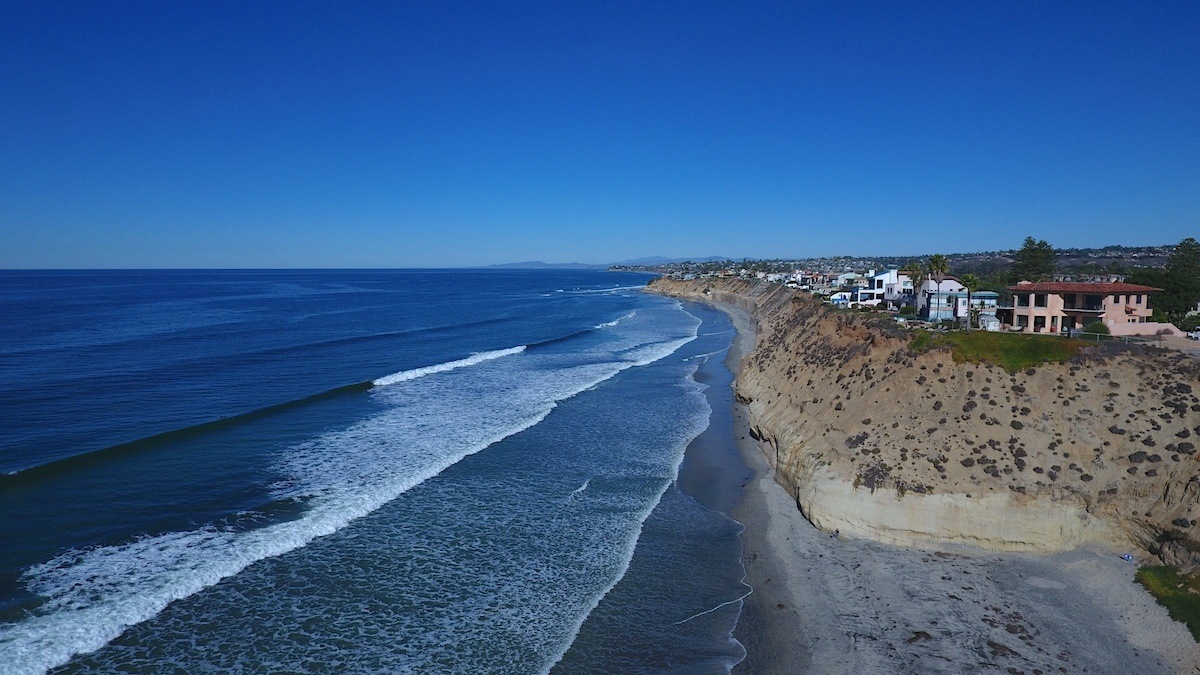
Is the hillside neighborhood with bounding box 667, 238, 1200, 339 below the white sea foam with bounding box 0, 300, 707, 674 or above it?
above

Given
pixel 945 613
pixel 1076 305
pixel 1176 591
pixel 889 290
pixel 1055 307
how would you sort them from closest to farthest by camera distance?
pixel 945 613, pixel 1176 591, pixel 1076 305, pixel 1055 307, pixel 889 290

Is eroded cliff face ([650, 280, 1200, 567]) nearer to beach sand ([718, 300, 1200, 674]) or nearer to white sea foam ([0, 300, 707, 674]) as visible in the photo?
beach sand ([718, 300, 1200, 674])

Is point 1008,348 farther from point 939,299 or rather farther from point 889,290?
point 889,290

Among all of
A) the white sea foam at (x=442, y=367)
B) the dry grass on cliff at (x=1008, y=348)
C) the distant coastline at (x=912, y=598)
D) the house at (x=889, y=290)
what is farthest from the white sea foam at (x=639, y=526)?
the house at (x=889, y=290)

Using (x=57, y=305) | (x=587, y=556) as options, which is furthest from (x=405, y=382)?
(x=57, y=305)

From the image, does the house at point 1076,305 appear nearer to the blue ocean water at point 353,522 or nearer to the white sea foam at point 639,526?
the white sea foam at point 639,526

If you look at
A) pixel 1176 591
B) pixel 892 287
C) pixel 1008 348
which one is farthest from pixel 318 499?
pixel 892 287

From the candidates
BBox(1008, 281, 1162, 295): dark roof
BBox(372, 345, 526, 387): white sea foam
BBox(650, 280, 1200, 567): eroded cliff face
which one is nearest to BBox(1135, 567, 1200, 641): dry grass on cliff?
BBox(650, 280, 1200, 567): eroded cliff face

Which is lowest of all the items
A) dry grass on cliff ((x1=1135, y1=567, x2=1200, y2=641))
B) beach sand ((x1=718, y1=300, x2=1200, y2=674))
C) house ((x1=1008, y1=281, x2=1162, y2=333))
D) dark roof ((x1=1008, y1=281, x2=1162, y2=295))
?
beach sand ((x1=718, y1=300, x2=1200, y2=674))
